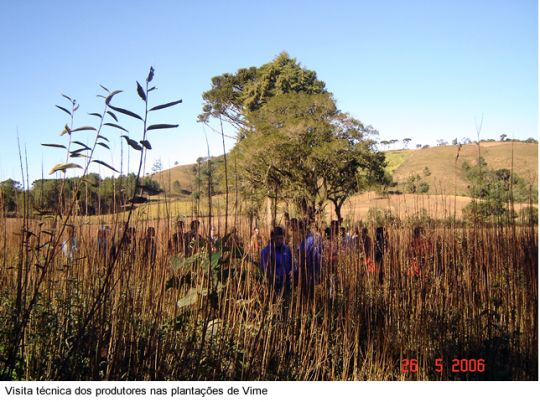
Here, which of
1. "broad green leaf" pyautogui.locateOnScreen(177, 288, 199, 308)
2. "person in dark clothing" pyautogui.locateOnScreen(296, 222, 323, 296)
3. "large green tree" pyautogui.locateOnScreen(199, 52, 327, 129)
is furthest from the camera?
"large green tree" pyautogui.locateOnScreen(199, 52, 327, 129)

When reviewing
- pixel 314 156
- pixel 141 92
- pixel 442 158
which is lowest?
pixel 141 92

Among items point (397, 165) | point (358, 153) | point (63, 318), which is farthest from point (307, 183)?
point (397, 165)

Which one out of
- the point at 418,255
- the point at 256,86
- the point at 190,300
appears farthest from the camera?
the point at 256,86

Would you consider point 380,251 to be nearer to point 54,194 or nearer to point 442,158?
point 54,194

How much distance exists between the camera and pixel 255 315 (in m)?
2.42

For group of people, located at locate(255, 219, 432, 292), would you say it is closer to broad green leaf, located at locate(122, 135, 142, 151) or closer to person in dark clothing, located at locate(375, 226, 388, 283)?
person in dark clothing, located at locate(375, 226, 388, 283)

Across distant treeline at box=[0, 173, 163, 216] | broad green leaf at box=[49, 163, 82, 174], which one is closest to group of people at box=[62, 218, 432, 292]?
distant treeline at box=[0, 173, 163, 216]

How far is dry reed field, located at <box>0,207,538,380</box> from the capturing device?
1.87 metres

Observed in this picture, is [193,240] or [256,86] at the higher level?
[256,86]

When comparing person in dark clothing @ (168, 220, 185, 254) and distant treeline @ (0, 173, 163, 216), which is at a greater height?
distant treeline @ (0, 173, 163, 216)

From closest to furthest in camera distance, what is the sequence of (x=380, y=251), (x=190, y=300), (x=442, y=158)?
(x=190, y=300) → (x=380, y=251) → (x=442, y=158)

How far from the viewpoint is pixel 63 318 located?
198cm
